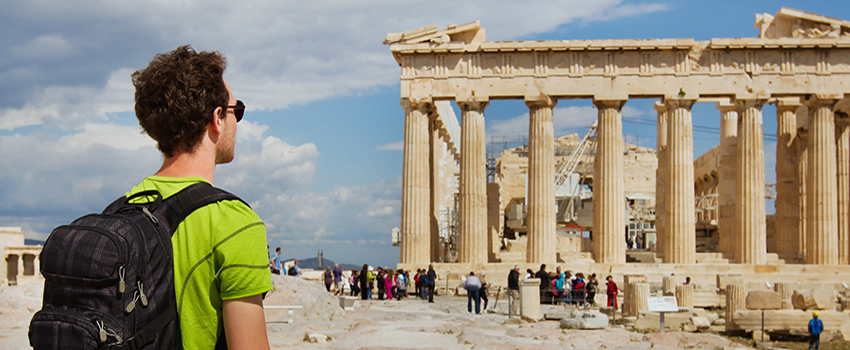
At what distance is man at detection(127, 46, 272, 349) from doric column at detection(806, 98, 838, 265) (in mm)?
35373

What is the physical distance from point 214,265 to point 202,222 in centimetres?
12

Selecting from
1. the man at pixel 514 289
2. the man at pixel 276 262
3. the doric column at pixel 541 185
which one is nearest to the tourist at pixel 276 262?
the man at pixel 276 262

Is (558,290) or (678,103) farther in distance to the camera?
(678,103)

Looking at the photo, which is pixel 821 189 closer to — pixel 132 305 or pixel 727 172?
pixel 727 172

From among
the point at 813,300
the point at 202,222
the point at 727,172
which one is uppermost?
the point at 727,172

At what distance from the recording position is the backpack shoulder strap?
89.1 inches

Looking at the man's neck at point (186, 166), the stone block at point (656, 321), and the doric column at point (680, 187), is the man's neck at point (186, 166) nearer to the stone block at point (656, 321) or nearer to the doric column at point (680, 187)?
the stone block at point (656, 321)

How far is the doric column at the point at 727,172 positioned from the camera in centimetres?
3812

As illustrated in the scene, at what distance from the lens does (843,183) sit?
117 feet

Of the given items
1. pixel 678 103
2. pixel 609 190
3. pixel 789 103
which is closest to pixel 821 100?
pixel 789 103

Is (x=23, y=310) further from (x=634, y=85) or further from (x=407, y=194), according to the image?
(x=634, y=85)

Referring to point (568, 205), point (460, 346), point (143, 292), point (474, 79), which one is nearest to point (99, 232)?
point (143, 292)

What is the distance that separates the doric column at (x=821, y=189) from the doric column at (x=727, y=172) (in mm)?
4140

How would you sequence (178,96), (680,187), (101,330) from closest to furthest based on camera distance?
(101,330)
(178,96)
(680,187)
